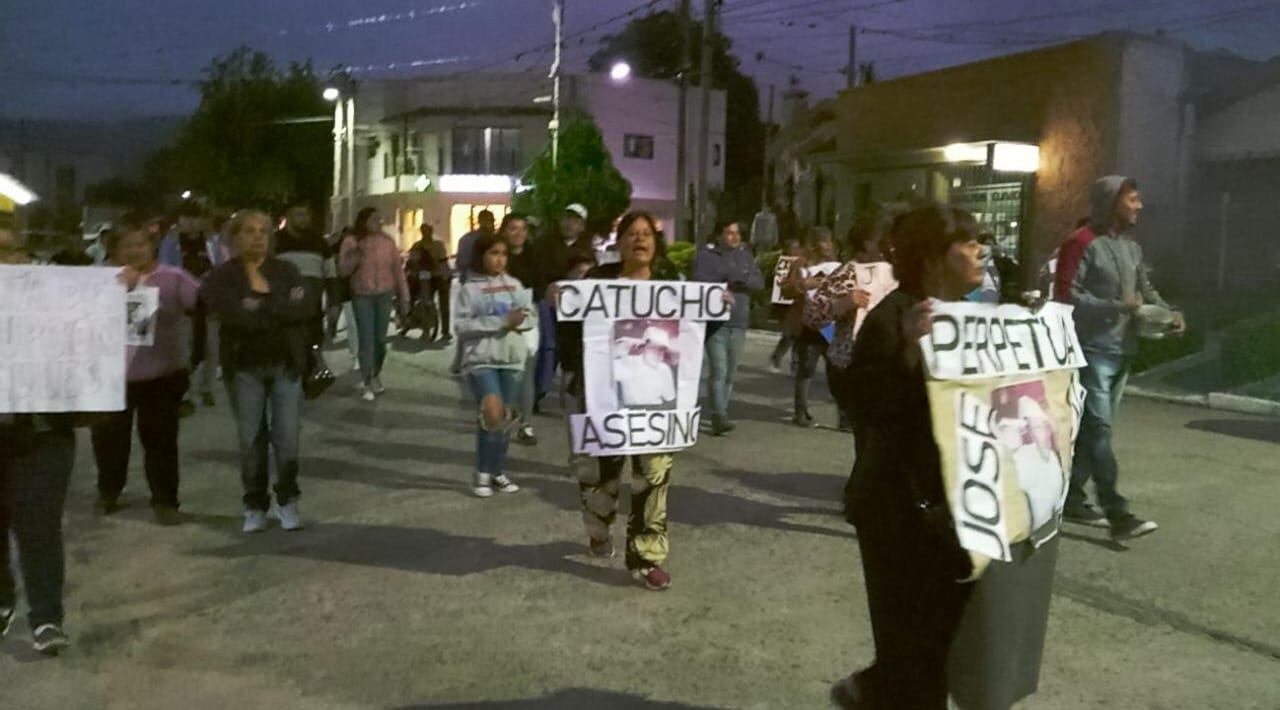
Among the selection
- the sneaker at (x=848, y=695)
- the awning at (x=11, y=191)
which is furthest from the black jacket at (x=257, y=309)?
the awning at (x=11, y=191)

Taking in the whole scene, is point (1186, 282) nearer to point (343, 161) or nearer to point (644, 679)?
point (644, 679)

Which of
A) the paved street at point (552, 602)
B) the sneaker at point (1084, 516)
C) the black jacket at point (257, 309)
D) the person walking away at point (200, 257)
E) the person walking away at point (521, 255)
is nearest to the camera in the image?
the paved street at point (552, 602)

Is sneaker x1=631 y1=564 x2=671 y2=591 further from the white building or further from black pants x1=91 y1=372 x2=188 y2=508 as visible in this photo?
the white building

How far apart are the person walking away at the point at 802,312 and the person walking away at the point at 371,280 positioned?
4.06 meters

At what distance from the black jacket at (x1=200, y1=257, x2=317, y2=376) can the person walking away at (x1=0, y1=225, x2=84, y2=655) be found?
160cm

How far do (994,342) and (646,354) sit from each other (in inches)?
106

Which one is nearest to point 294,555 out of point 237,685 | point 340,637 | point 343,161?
point 340,637

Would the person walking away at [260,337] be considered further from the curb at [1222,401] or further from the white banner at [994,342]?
the curb at [1222,401]

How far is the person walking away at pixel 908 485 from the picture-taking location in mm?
3490

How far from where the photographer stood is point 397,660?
5090mm

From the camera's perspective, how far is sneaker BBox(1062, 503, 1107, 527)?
7.50 m

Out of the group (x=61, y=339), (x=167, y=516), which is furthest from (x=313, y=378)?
(x=61, y=339)

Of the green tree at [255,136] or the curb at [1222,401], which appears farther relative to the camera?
the green tree at [255,136]

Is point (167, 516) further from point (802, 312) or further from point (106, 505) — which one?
point (802, 312)
